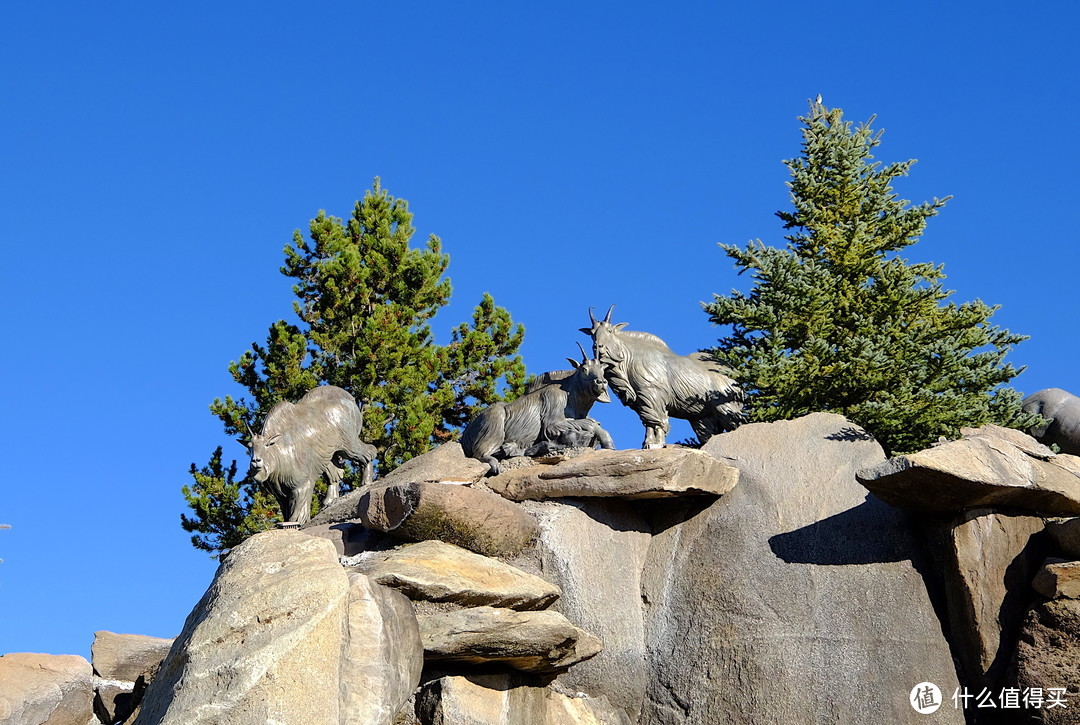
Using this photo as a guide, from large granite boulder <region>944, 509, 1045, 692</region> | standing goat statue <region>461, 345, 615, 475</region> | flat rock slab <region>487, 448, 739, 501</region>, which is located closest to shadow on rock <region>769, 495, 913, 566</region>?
large granite boulder <region>944, 509, 1045, 692</region>

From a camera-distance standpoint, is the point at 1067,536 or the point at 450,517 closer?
the point at 1067,536

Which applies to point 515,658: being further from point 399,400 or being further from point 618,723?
point 399,400

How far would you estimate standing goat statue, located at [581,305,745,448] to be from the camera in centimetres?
1496

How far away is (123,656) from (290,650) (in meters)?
5.53

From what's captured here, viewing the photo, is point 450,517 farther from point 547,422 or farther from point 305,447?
point 305,447

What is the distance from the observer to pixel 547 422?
14125 mm

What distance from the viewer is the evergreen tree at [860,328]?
1469cm

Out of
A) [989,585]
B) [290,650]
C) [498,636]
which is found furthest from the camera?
[989,585]

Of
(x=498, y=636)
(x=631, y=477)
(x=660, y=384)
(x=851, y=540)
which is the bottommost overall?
(x=498, y=636)

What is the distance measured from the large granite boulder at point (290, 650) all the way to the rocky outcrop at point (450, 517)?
5.33 ft

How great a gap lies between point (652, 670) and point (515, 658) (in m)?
2.07

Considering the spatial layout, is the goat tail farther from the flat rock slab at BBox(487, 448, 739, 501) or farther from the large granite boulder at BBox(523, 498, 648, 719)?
the large granite boulder at BBox(523, 498, 648, 719)

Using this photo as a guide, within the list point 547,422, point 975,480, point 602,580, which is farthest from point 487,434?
point 975,480

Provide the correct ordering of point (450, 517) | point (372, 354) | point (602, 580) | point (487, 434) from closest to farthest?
point (450, 517), point (602, 580), point (487, 434), point (372, 354)
